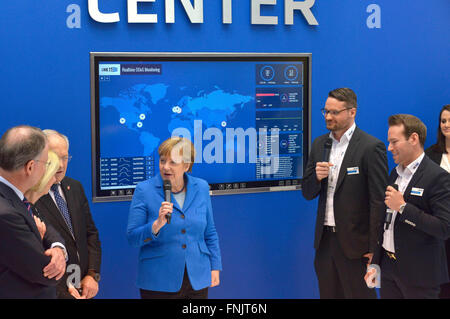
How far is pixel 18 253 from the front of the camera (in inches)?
89.4

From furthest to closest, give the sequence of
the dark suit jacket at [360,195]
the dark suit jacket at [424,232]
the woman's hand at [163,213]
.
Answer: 1. the dark suit jacket at [360,195]
2. the dark suit jacket at [424,232]
3. the woman's hand at [163,213]

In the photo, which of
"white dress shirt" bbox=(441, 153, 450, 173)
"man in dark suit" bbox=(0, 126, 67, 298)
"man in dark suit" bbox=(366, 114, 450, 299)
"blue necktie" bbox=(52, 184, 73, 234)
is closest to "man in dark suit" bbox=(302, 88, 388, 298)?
"man in dark suit" bbox=(366, 114, 450, 299)

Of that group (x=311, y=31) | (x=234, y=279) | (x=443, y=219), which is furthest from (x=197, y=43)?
(x=443, y=219)

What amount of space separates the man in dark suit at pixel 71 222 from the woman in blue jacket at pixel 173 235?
314mm

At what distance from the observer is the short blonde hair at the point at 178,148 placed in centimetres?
329

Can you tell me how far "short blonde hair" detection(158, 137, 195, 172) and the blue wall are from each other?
1041mm

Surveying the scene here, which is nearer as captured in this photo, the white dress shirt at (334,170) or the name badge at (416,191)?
the name badge at (416,191)

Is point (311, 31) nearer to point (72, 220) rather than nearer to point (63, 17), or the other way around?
point (63, 17)

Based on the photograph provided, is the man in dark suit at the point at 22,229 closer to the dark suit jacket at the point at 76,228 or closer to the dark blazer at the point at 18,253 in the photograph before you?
the dark blazer at the point at 18,253

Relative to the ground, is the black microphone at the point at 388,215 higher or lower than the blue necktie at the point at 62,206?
lower

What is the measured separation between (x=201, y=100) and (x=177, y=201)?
1205 millimetres

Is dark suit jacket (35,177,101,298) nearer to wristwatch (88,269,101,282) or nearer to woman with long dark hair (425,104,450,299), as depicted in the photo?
wristwatch (88,269,101,282)

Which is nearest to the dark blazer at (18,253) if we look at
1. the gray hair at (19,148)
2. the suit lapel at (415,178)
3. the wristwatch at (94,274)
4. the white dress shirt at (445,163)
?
the gray hair at (19,148)

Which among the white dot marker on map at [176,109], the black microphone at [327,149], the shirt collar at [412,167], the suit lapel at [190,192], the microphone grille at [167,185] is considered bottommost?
the suit lapel at [190,192]
